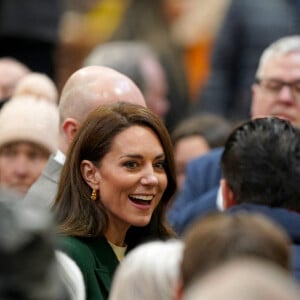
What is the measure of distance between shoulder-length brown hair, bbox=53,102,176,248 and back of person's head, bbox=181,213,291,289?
6.04 feet

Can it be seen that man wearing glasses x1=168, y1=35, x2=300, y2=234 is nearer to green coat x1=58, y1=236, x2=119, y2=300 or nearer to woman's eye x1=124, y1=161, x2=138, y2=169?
woman's eye x1=124, y1=161, x2=138, y2=169

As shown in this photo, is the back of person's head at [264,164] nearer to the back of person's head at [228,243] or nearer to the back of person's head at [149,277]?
the back of person's head at [149,277]

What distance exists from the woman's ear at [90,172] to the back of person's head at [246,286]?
8.57ft

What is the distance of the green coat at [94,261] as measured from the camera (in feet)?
20.6

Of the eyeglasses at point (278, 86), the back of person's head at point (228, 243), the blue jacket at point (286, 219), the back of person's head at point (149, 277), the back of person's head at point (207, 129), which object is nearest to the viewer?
the back of person's head at point (228, 243)

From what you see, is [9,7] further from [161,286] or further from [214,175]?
[161,286]

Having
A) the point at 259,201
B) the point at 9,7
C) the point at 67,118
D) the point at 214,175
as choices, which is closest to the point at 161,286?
the point at 259,201

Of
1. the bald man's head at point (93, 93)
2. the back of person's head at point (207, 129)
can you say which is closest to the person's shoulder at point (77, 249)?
the bald man's head at point (93, 93)

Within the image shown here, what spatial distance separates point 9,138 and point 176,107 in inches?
141

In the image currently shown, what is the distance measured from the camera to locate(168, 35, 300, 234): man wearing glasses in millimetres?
8172

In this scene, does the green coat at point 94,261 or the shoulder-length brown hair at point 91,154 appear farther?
the shoulder-length brown hair at point 91,154

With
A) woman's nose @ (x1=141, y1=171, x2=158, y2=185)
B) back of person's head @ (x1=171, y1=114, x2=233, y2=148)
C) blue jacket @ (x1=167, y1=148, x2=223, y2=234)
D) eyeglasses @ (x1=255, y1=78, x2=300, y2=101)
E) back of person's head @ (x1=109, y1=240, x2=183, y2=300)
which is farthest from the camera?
back of person's head @ (x1=171, y1=114, x2=233, y2=148)

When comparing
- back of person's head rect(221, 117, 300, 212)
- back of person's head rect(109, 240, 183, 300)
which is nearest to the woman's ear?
back of person's head rect(221, 117, 300, 212)

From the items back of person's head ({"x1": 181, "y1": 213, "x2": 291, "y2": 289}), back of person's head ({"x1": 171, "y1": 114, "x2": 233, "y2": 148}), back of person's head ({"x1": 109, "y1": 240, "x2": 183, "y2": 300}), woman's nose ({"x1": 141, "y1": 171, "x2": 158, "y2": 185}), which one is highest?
back of person's head ({"x1": 181, "y1": 213, "x2": 291, "y2": 289})
